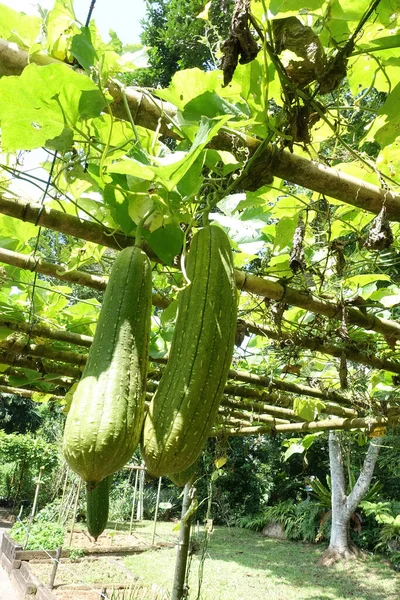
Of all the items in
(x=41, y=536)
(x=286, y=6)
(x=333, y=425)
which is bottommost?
(x=41, y=536)

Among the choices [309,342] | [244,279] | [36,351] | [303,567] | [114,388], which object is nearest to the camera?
[114,388]

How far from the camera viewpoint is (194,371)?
82cm

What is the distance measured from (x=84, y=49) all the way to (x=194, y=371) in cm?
58

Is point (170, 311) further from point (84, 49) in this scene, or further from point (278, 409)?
point (278, 409)

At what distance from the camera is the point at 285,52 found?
3.10 feet

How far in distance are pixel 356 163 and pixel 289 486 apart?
1305 cm

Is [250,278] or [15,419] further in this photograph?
[15,419]

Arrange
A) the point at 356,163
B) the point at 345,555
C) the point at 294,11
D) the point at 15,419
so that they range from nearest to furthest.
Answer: the point at 294,11, the point at 356,163, the point at 345,555, the point at 15,419

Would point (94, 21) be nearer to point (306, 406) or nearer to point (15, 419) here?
point (306, 406)

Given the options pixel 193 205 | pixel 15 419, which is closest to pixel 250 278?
pixel 193 205

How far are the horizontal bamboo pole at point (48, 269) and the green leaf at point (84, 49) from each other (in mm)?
726

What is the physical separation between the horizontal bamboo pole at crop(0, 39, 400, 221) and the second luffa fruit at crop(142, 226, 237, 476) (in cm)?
20

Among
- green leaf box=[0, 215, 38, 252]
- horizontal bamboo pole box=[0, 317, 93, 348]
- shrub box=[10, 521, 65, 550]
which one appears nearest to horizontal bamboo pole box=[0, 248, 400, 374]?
green leaf box=[0, 215, 38, 252]

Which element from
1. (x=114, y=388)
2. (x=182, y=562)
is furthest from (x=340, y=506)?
(x=114, y=388)
